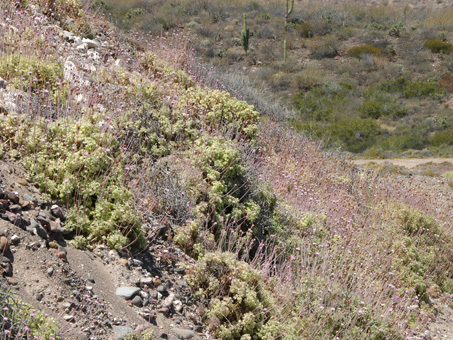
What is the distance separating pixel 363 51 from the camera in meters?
31.1

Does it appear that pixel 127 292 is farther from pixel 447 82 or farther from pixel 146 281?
pixel 447 82

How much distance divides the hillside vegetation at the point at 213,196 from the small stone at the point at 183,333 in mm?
263

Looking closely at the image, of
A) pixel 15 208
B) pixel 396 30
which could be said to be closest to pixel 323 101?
pixel 396 30

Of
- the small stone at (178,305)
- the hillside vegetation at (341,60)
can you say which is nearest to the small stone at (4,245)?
the small stone at (178,305)

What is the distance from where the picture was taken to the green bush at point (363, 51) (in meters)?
31.0

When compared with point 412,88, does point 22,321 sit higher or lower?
higher

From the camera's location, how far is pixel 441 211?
350 inches

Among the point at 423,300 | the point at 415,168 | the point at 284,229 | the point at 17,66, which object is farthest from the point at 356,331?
the point at 415,168

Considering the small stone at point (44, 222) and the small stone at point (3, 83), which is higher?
the small stone at point (3, 83)

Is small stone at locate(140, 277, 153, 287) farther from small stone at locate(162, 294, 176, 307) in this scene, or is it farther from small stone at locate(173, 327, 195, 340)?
small stone at locate(173, 327, 195, 340)

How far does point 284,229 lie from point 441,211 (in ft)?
14.7

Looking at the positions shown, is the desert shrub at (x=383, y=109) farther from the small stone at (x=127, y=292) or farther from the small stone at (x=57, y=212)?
the small stone at (x=127, y=292)

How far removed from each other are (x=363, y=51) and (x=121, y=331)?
101 feet

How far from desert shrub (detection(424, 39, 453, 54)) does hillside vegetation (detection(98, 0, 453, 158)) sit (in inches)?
2.3
